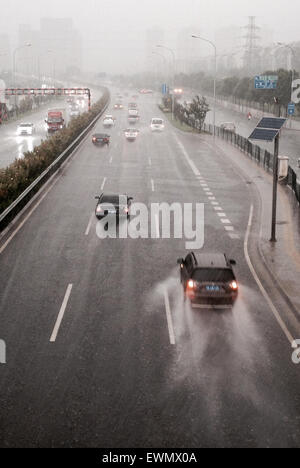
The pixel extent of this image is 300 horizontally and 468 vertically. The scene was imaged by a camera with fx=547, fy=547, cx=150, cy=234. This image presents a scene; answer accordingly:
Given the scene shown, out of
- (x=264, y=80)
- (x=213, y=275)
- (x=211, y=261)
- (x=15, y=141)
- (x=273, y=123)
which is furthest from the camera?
(x=264, y=80)

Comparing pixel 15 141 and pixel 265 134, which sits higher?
pixel 265 134

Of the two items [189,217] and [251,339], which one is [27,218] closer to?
[189,217]

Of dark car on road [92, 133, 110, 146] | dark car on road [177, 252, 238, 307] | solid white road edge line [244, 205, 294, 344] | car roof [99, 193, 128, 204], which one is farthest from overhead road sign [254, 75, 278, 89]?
dark car on road [177, 252, 238, 307]

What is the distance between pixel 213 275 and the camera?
16.8m

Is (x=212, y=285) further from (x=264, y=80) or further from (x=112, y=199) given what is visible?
(x=264, y=80)

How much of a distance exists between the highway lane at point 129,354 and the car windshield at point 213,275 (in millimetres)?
1091

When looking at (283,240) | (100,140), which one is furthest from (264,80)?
(283,240)

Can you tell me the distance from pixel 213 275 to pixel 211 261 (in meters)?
0.69

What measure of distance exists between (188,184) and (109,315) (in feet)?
72.1

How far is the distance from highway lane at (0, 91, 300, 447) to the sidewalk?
1.10 meters

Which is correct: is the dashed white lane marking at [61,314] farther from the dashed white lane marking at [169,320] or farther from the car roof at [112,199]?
the car roof at [112,199]

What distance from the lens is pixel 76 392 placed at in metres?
12.7

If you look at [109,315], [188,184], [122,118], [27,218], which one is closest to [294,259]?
[109,315]

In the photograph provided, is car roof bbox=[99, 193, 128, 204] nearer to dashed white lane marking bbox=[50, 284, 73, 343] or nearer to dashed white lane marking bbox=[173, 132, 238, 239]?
dashed white lane marking bbox=[173, 132, 238, 239]
